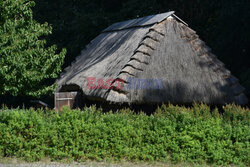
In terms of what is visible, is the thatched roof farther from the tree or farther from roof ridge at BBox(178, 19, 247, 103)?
the tree

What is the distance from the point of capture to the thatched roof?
12555 mm

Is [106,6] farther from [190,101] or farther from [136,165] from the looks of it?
[136,165]

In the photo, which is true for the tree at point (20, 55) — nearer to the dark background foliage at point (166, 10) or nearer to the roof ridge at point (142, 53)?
the roof ridge at point (142, 53)

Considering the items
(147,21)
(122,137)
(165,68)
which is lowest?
(122,137)

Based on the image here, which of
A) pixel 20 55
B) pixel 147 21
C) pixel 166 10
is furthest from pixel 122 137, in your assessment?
pixel 166 10

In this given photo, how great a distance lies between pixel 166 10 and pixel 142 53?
9772 mm

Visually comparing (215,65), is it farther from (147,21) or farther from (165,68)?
(147,21)

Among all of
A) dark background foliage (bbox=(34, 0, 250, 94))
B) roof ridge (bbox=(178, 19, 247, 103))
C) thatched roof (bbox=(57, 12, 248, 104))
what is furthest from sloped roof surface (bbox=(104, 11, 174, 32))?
dark background foliage (bbox=(34, 0, 250, 94))

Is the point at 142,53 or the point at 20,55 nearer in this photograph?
the point at 20,55

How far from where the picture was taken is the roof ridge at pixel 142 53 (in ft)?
40.2

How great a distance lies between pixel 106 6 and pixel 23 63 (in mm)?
13525

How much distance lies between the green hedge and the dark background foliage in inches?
320

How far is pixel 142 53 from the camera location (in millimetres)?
13320

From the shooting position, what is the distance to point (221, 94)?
1317 cm
